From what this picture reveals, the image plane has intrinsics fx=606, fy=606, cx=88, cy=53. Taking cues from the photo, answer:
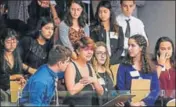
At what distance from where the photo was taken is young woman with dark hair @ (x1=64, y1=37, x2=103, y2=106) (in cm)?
579

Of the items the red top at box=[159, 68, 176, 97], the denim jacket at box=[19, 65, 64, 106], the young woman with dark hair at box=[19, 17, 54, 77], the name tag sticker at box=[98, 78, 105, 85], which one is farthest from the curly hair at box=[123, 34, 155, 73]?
the denim jacket at box=[19, 65, 64, 106]

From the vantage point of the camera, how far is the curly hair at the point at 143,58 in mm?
6613

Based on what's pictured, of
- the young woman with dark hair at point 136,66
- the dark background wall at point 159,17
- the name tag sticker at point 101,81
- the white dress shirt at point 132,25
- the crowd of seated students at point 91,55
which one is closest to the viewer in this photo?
the crowd of seated students at point 91,55

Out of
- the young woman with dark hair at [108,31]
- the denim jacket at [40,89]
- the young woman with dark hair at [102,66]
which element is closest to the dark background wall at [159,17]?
the young woman with dark hair at [108,31]

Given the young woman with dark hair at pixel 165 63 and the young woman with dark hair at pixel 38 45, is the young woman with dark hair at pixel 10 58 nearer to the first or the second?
the young woman with dark hair at pixel 38 45

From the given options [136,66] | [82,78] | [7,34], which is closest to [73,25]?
[7,34]

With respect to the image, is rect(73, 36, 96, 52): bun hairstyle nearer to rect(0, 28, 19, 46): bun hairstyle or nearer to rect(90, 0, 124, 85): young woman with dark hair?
rect(90, 0, 124, 85): young woman with dark hair

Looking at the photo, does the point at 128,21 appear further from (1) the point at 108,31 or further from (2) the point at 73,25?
(2) the point at 73,25

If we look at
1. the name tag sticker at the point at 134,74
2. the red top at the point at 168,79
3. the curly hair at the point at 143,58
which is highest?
Result: the curly hair at the point at 143,58

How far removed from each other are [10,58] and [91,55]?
35.8 inches

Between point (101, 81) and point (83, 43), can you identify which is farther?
point (83, 43)

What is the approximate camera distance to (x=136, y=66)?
6.63 metres

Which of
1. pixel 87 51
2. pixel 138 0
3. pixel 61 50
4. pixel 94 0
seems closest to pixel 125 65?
pixel 87 51

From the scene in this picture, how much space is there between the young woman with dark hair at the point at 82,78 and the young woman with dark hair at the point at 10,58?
0.64 meters
